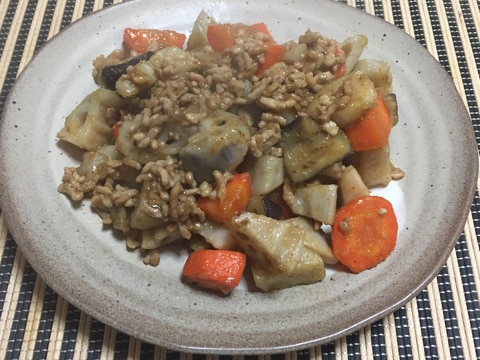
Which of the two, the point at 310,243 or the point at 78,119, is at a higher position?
the point at 78,119

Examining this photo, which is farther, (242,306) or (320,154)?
(320,154)

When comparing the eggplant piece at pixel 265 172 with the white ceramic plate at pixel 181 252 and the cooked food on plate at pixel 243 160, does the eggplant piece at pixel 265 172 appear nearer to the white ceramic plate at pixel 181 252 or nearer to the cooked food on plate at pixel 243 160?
the cooked food on plate at pixel 243 160

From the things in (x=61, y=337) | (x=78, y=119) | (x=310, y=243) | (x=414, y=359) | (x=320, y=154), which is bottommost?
(x=414, y=359)

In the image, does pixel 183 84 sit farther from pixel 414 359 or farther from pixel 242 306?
pixel 414 359

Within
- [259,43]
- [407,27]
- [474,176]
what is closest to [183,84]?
[259,43]

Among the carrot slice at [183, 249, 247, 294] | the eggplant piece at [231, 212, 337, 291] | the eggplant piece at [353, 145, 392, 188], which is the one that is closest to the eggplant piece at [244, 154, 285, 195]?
the eggplant piece at [231, 212, 337, 291]

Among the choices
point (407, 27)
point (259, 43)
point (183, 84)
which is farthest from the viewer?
point (407, 27)

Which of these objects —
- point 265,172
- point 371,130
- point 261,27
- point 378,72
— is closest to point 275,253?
point 265,172
